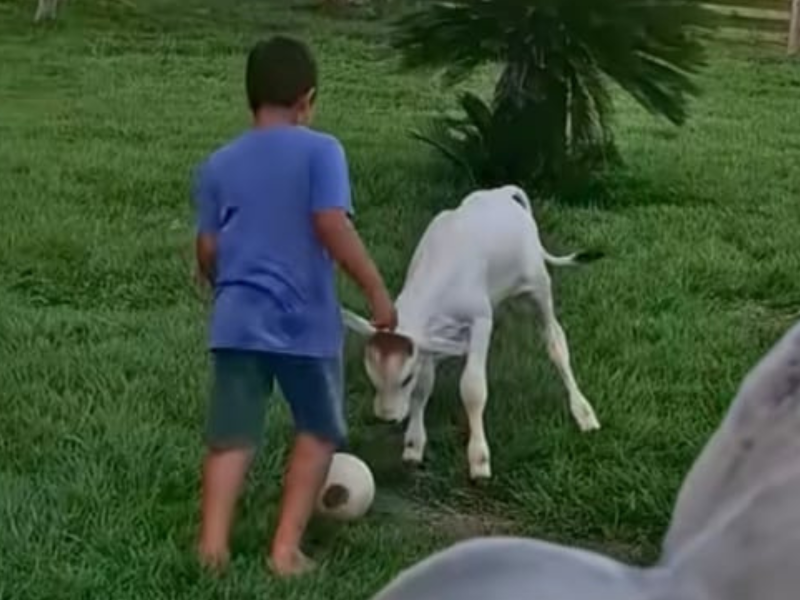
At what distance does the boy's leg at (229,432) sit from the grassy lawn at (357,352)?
0.27ft

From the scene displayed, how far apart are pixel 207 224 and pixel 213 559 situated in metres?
0.69

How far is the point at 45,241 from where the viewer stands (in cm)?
684

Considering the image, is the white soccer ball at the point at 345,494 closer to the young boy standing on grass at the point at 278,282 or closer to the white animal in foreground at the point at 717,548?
the young boy standing on grass at the point at 278,282

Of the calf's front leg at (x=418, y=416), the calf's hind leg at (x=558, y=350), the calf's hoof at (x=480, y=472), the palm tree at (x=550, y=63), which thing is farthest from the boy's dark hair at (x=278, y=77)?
the palm tree at (x=550, y=63)

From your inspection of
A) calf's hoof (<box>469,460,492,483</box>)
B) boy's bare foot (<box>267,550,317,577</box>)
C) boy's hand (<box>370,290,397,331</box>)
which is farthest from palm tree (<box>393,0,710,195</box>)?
boy's bare foot (<box>267,550,317,577</box>)

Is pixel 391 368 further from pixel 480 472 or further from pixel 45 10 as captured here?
pixel 45 10

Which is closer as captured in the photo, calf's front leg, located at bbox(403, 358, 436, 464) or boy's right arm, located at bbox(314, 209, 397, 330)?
boy's right arm, located at bbox(314, 209, 397, 330)

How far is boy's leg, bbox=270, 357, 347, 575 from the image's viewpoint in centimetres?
375

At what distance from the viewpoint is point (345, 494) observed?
4012 millimetres

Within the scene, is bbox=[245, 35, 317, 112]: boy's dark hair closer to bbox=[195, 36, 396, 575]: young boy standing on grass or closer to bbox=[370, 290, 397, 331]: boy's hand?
bbox=[195, 36, 396, 575]: young boy standing on grass

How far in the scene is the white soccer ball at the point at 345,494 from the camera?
157 inches

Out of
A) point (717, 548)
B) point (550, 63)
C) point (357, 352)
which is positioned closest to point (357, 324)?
point (357, 352)

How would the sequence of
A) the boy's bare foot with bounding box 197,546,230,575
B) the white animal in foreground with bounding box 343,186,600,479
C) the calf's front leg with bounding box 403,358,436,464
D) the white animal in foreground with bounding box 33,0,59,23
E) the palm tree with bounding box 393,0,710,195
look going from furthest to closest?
the white animal in foreground with bounding box 33,0,59,23, the palm tree with bounding box 393,0,710,195, the calf's front leg with bounding box 403,358,436,464, the white animal in foreground with bounding box 343,186,600,479, the boy's bare foot with bounding box 197,546,230,575

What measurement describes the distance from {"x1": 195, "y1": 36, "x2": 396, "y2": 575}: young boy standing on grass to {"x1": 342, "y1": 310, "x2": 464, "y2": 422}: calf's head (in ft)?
0.55
